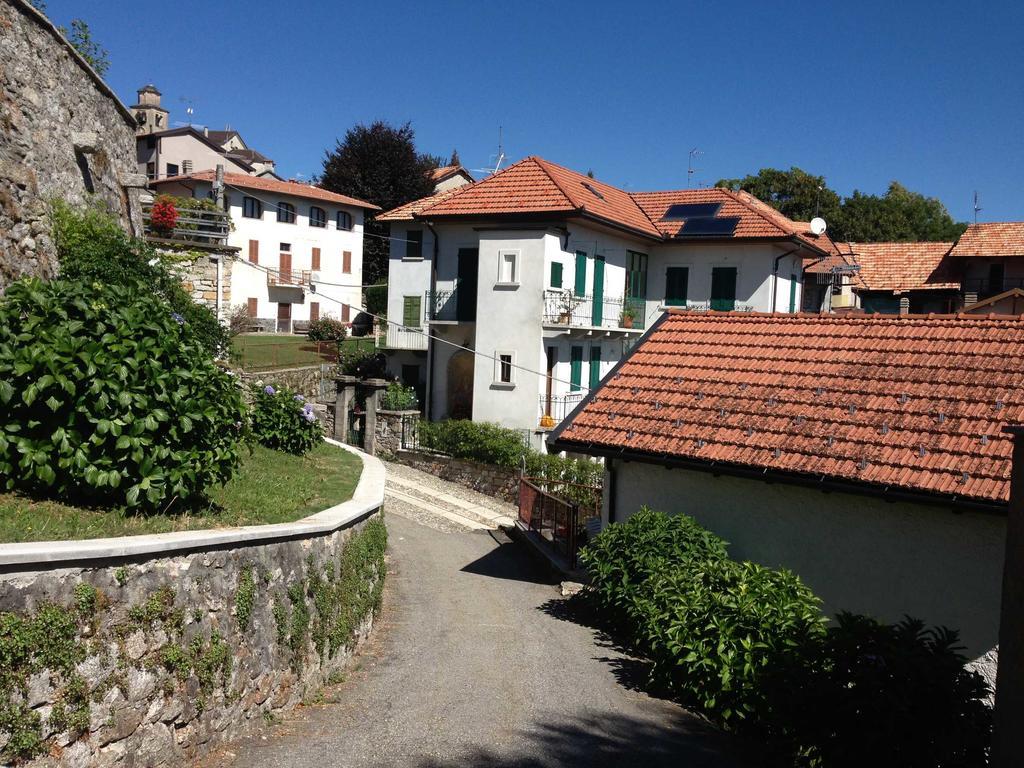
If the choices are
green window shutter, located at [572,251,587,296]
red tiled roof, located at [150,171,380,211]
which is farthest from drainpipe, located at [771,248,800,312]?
red tiled roof, located at [150,171,380,211]

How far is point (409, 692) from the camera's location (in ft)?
29.0

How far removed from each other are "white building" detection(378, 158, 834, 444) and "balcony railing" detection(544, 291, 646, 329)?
48 mm

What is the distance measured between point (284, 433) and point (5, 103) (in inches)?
244

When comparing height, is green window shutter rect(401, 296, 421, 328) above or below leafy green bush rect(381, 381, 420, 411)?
above

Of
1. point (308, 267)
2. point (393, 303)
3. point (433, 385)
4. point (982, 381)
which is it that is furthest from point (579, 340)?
point (308, 267)

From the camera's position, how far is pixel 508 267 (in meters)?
28.6

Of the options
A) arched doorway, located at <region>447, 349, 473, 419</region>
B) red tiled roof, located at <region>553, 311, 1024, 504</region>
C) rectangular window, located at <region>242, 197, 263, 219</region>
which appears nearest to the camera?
red tiled roof, located at <region>553, 311, 1024, 504</region>

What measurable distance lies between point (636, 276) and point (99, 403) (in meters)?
27.6

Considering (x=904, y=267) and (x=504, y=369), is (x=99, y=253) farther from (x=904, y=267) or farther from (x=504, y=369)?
(x=904, y=267)

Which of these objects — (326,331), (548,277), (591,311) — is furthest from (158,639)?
(326,331)

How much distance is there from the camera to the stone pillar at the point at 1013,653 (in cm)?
453

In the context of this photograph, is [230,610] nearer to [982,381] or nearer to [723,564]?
[723,564]

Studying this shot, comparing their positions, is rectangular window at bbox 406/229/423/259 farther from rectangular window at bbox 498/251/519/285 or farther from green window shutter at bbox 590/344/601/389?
green window shutter at bbox 590/344/601/389

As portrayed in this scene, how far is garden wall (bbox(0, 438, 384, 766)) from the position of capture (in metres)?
5.49
